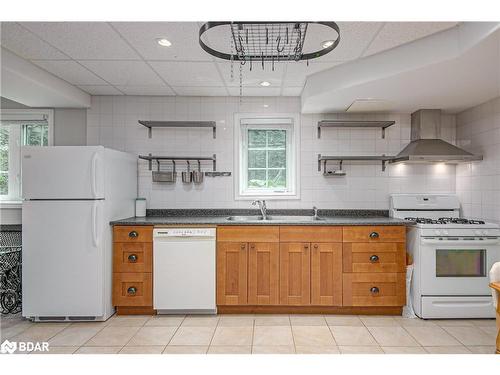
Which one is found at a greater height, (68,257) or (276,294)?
(68,257)

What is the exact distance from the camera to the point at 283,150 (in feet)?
12.3

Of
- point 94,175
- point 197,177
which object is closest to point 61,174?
point 94,175

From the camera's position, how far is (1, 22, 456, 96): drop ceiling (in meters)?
2.08

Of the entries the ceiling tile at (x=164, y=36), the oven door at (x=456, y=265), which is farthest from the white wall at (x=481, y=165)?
the ceiling tile at (x=164, y=36)

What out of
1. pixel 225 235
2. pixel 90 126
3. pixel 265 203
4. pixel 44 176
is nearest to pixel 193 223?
pixel 225 235

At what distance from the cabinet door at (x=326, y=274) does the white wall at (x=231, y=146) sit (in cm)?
74

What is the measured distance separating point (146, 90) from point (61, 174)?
125cm

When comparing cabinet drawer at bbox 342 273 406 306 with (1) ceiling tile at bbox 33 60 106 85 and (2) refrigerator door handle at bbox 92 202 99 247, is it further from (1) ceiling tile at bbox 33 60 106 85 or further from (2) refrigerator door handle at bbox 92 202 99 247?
(1) ceiling tile at bbox 33 60 106 85

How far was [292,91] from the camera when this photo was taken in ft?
11.1

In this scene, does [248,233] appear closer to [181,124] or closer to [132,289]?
[132,289]

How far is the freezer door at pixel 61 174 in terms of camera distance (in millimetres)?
2750

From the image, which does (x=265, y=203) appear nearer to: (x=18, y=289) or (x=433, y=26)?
(x=433, y=26)

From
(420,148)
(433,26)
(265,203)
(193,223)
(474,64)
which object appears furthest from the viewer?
(265,203)
